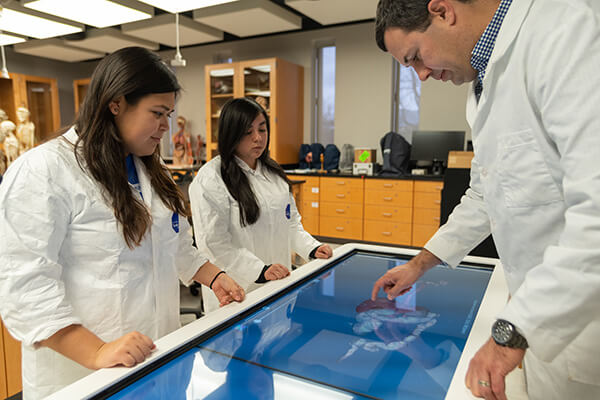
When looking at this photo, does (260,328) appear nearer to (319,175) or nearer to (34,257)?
(34,257)

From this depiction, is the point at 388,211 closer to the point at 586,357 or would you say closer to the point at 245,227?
the point at 245,227

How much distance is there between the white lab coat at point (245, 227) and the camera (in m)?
1.75

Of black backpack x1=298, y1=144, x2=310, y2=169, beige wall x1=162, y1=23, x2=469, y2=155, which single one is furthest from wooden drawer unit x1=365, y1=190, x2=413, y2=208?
black backpack x1=298, y1=144, x2=310, y2=169

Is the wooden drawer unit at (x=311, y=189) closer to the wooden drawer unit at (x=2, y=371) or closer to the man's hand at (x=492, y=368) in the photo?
the wooden drawer unit at (x=2, y=371)

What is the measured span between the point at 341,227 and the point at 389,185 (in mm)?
856

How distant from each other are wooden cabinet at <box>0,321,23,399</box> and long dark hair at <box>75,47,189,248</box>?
1.38 metres

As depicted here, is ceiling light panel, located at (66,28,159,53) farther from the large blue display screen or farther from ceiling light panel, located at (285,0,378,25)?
the large blue display screen

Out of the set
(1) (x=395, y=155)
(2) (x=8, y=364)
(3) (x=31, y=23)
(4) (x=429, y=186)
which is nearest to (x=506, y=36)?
(2) (x=8, y=364)

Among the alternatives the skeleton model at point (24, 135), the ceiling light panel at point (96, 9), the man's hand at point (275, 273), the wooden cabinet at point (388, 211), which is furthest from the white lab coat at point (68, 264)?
the wooden cabinet at point (388, 211)

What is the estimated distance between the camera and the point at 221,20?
494 centimetres

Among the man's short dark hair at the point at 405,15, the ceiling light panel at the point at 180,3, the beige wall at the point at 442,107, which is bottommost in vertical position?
the man's short dark hair at the point at 405,15

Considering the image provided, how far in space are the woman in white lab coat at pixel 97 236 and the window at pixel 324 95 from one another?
512cm

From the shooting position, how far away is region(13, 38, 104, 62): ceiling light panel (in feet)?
20.8

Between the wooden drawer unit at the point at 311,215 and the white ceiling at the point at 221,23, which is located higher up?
the white ceiling at the point at 221,23
